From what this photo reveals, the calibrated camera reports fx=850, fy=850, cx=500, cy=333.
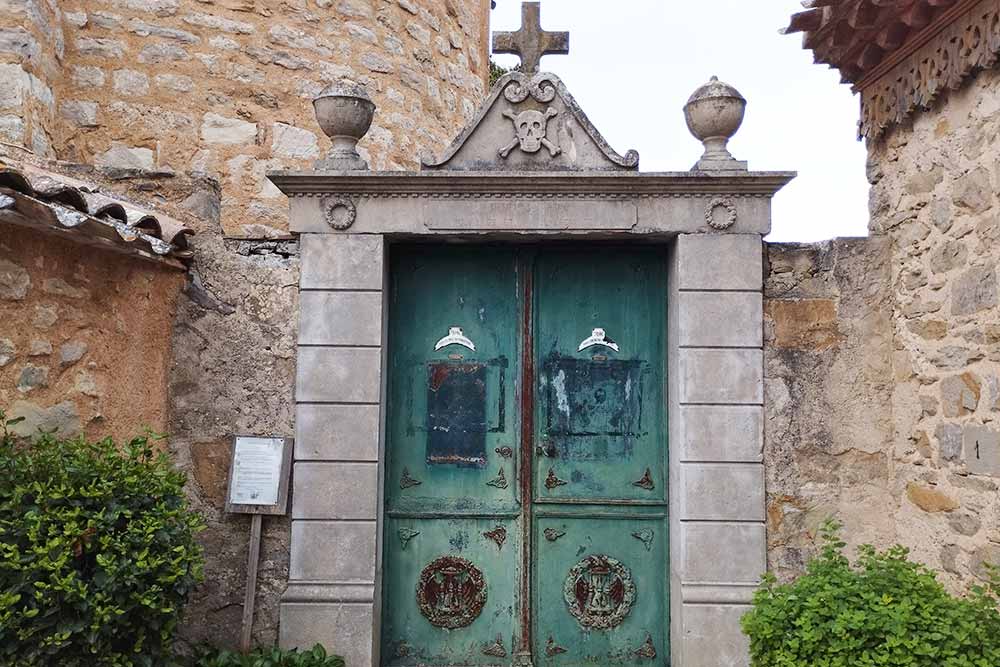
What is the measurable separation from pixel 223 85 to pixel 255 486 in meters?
2.67

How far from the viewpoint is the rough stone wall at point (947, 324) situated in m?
3.20

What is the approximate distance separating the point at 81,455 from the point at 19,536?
379mm

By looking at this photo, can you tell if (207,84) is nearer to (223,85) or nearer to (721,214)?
(223,85)

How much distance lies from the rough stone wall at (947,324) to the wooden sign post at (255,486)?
274cm

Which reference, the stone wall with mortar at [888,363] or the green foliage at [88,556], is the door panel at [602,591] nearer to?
the stone wall with mortar at [888,363]

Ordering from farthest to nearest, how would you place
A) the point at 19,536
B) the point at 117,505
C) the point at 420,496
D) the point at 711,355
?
the point at 420,496 < the point at 711,355 < the point at 117,505 < the point at 19,536

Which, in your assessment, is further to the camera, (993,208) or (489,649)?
(489,649)

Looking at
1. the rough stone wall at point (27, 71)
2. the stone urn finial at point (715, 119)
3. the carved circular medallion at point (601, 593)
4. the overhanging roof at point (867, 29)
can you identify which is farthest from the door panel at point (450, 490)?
the rough stone wall at point (27, 71)

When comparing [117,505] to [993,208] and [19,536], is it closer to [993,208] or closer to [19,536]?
[19,536]

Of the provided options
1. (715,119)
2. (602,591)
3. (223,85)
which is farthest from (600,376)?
(223,85)

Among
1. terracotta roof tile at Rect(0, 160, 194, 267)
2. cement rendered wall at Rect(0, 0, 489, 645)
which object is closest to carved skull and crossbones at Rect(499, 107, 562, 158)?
cement rendered wall at Rect(0, 0, 489, 645)

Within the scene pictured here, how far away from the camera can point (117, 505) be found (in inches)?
120

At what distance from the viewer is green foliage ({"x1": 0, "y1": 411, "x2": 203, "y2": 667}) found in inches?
110

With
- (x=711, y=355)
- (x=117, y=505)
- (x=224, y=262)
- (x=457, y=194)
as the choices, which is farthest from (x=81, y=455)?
(x=711, y=355)
